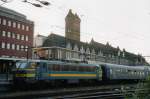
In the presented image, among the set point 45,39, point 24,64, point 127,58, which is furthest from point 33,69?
point 127,58

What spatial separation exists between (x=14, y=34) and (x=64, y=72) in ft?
148

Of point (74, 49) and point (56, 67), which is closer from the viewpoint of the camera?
point (56, 67)

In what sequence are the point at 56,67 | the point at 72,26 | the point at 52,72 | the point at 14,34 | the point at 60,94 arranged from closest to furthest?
the point at 60,94
the point at 52,72
the point at 56,67
the point at 14,34
the point at 72,26

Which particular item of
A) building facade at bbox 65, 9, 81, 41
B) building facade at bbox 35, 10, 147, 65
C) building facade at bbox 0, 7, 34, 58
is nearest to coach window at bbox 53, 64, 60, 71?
building facade at bbox 0, 7, 34, 58

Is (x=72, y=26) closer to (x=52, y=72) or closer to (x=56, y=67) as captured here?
(x=56, y=67)

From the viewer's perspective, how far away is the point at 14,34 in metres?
A: 77.0

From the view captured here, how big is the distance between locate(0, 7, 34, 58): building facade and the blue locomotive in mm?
32116

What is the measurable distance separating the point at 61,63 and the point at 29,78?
5.23m

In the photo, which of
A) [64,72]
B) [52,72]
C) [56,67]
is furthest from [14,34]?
[52,72]

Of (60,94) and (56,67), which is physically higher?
(56,67)

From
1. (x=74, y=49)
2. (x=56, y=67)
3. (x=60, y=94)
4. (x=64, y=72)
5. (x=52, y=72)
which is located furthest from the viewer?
(x=74, y=49)

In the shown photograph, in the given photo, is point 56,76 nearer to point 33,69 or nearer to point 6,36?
point 33,69

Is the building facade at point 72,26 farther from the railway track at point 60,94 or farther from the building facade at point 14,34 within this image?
the railway track at point 60,94

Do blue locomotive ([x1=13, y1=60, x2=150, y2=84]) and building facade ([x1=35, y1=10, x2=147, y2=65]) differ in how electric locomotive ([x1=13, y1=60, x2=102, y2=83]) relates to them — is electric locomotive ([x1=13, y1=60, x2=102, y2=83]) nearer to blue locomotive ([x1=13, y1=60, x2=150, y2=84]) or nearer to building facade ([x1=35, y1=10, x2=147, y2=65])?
blue locomotive ([x1=13, y1=60, x2=150, y2=84])
